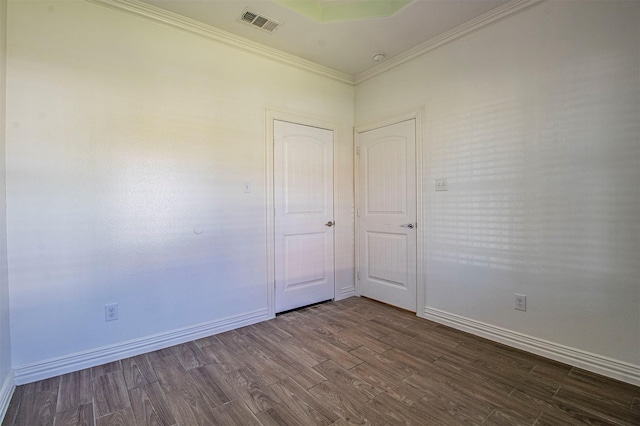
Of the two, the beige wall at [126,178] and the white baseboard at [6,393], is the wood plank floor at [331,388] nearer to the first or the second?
the white baseboard at [6,393]

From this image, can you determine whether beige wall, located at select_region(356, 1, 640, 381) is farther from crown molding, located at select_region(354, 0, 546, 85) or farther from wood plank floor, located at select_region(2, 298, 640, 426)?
wood plank floor, located at select_region(2, 298, 640, 426)

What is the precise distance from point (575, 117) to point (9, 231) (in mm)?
3799

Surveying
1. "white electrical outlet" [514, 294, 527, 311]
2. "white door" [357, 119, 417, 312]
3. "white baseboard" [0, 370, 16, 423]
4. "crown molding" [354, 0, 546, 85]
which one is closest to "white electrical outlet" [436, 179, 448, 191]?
"white door" [357, 119, 417, 312]

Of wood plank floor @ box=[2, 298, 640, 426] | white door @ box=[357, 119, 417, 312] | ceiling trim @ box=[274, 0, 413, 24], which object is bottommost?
wood plank floor @ box=[2, 298, 640, 426]

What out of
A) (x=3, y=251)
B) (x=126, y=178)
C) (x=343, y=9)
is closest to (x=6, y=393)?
(x=3, y=251)

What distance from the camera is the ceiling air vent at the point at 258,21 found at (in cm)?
247

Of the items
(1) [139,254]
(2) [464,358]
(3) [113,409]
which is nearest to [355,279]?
(2) [464,358]

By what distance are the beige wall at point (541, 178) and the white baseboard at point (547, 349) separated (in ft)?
0.04

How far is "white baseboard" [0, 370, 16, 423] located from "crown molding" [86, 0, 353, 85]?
8.34 feet

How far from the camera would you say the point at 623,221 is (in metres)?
1.91

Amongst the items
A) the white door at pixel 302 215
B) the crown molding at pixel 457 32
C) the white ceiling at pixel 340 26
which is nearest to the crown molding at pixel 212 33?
the white ceiling at pixel 340 26

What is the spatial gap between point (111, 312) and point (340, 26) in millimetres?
2945

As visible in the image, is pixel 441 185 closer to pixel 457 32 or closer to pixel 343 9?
pixel 457 32

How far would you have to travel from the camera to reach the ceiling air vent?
247 cm
